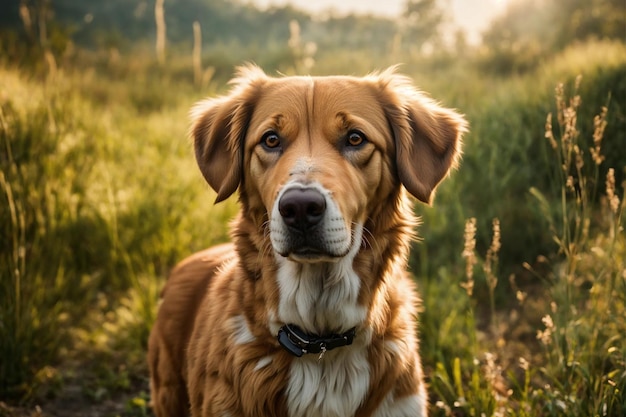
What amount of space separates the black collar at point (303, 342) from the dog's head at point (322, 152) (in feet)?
1.18

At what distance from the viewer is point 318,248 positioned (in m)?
2.30

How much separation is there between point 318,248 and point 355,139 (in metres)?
0.61

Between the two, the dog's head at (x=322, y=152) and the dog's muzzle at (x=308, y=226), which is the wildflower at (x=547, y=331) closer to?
the dog's head at (x=322, y=152)

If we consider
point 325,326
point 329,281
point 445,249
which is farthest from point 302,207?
point 445,249

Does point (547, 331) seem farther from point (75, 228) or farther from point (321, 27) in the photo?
point (321, 27)

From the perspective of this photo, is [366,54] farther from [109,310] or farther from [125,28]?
[125,28]

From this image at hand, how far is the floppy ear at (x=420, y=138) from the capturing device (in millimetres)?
2723

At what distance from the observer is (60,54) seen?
651cm

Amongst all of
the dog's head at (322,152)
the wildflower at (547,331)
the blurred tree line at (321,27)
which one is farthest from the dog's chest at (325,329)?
the blurred tree line at (321,27)

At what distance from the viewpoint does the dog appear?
242 cm

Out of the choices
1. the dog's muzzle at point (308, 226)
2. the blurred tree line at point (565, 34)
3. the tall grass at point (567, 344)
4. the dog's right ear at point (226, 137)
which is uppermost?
the blurred tree line at point (565, 34)

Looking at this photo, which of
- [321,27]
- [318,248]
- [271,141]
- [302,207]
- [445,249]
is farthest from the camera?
[321,27]

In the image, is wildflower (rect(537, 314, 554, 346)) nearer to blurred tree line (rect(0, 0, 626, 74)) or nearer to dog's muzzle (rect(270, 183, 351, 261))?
dog's muzzle (rect(270, 183, 351, 261))

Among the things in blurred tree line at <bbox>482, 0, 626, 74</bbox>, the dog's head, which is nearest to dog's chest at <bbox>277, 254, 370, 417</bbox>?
the dog's head
